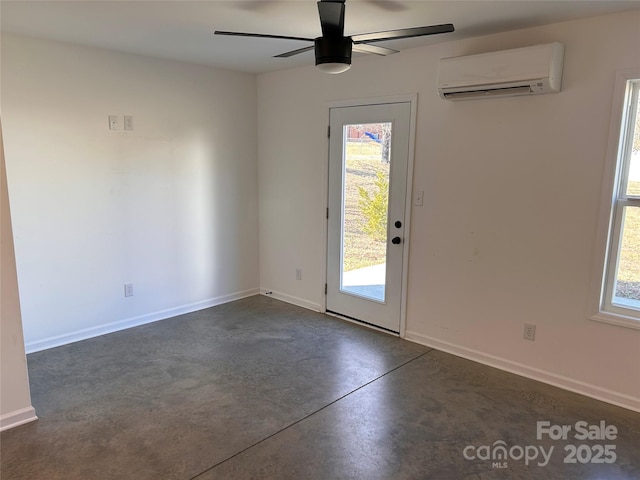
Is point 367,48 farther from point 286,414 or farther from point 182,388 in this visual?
point 182,388

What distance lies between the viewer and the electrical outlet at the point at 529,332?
316 centimetres

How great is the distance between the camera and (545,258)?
3.04 m

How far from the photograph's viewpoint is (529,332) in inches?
125

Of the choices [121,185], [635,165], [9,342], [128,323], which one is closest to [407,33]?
[635,165]

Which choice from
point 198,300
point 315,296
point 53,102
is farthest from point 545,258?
point 53,102

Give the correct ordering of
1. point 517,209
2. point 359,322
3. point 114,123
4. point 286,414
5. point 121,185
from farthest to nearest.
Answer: point 359,322 → point 121,185 → point 114,123 → point 517,209 → point 286,414

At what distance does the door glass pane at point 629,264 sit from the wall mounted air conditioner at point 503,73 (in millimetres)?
943

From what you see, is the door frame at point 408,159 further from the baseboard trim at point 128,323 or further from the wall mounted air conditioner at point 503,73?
the baseboard trim at point 128,323

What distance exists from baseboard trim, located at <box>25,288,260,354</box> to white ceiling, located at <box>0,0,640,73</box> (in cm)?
234

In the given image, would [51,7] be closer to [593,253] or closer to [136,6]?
[136,6]

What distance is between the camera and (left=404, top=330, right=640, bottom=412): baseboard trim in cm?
283

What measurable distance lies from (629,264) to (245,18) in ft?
9.47

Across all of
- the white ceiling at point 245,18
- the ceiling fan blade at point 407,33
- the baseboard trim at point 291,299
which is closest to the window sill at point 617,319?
the white ceiling at point 245,18

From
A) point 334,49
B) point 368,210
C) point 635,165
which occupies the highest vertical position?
point 334,49
